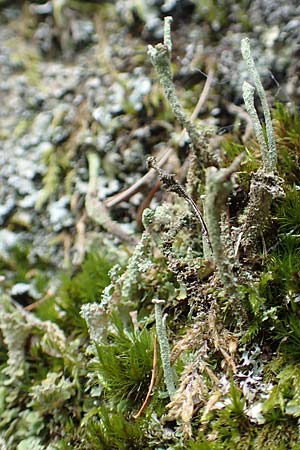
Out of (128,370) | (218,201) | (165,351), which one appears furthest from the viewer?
(128,370)

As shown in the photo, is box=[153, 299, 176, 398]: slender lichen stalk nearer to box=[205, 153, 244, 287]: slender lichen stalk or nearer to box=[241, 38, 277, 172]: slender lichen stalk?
box=[205, 153, 244, 287]: slender lichen stalk

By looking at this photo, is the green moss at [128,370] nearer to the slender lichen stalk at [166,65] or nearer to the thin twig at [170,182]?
the thin twig at [170,182]

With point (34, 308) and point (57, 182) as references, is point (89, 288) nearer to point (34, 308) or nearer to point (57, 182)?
point (34, 308)

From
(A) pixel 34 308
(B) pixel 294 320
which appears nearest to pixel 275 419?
(B) pixel 294 320

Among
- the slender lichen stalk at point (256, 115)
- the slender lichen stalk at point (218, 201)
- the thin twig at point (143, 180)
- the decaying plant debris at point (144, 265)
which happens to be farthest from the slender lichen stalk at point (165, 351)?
the thin twig at point (143, 180)

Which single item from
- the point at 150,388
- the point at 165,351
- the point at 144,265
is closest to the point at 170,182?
the point at 144,265

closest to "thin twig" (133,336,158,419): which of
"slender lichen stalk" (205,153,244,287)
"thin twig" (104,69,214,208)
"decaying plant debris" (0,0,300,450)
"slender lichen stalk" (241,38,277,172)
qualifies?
"decaying plant debris" (0,0,300,450)

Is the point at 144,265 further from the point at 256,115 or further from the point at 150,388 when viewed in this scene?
the point at 256,115
